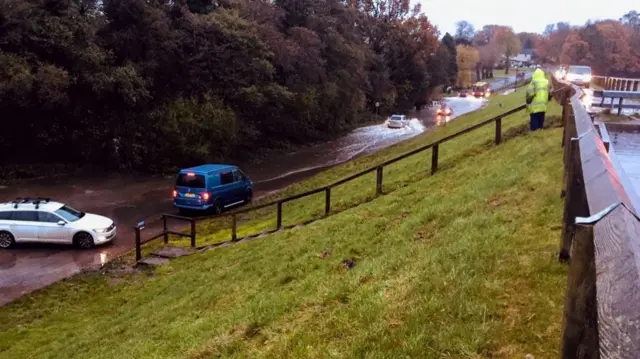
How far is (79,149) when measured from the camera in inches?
1139

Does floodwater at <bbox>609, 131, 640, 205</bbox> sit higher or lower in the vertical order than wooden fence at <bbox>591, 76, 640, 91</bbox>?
lower

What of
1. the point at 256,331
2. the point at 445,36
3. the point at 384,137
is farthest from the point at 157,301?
the point at 445,36

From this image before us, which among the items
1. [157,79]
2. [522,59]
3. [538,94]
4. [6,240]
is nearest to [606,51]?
[157,79]

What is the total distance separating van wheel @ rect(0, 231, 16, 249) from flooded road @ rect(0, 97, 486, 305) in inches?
9.6

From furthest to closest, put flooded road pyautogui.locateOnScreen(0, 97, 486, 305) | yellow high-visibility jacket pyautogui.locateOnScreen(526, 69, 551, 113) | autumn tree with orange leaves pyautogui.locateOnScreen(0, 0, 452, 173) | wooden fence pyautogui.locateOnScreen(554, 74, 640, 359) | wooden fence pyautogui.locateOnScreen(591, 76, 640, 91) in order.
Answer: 1. wooden fence pyautogui.locateOnScreen(591, 76, 640, 91)
2. autumn tree with orange leaves pyautogui.locateOnScreen(0, 0, 452, 173)
3. flooded road pyautogui.locateOnScreen(0, 97, 486, 305)
4. yellow high-visibility jacket pyautogui.locateOnScreen(526, 69, 551, 113)
5. wooden fence pyautogui.locateOnScreen(554, 74, 640, 359)

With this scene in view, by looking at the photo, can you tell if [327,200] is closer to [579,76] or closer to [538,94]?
[538,94]

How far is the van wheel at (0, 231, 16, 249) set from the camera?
15.9m

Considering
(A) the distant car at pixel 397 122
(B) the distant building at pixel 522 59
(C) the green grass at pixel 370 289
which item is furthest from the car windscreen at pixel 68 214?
(B) the distant building at pixel 522 59

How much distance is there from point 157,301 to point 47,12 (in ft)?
72.2

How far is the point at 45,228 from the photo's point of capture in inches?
627

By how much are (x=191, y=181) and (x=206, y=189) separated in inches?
30.9

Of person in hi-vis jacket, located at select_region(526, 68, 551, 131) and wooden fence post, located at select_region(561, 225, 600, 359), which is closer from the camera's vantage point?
wooden fence post, located at select_region(561, 225, 600, 359)

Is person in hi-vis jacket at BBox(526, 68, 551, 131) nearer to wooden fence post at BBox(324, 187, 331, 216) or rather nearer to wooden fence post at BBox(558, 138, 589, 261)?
wooden fence post at BBox(324, 187, 331, 216)

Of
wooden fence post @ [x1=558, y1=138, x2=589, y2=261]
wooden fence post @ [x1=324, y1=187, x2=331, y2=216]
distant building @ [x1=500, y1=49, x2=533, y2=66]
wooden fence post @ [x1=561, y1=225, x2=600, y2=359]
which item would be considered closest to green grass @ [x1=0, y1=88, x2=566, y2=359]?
wooden fence post @ [x1=558, y1=138, x2=589, y2=261]
